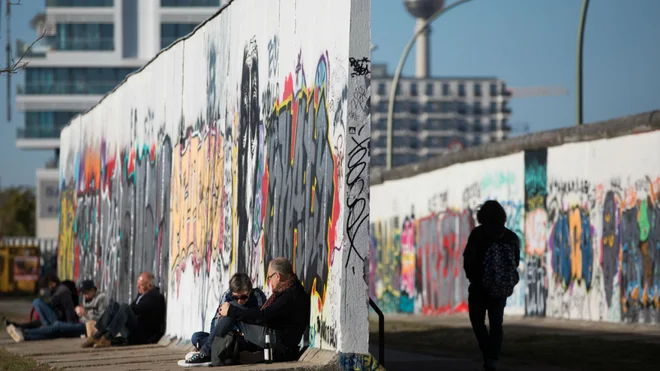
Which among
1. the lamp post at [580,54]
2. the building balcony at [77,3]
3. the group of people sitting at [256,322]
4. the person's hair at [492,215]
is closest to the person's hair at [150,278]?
the group of people sitting at [256,322]

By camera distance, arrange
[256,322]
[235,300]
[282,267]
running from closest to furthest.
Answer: [282,267], [256,322], [235,300]

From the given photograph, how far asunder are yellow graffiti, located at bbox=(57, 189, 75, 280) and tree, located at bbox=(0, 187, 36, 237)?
7385 centimetres

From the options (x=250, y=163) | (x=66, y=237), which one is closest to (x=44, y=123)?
(x=66, y=237)

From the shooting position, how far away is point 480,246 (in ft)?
38.8

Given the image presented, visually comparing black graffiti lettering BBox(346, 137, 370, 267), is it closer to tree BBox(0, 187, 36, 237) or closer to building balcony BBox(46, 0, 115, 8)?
building balcony BBox(46, 0, 115, 8)

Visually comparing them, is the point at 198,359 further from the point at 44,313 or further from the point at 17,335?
the point at 44,313

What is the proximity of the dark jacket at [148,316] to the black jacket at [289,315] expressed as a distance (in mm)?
5173

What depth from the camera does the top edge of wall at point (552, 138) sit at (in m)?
18.1

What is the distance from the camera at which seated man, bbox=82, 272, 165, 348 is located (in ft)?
53.3

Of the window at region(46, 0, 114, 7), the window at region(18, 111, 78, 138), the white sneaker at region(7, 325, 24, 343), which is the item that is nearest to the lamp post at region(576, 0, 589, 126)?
the white sneaker at region(7, 325, 24, 343)

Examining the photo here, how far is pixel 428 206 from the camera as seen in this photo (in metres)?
27.1

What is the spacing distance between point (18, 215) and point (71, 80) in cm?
1786

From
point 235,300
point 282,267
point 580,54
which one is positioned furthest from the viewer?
point 580,54

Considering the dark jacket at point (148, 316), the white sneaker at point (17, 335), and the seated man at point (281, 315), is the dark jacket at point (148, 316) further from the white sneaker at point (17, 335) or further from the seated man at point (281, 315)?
the seated man at point (281, 315)
